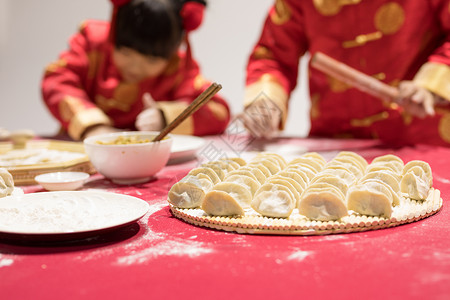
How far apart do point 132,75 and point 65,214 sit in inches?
64.3

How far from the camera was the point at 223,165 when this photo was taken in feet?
3.68

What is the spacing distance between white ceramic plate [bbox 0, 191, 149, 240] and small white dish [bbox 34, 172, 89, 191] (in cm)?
21

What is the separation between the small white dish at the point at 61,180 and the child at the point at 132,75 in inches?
32.3

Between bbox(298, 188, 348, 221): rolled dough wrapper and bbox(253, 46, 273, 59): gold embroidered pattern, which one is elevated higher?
bbox(253, 46, 273, 59): gold embroidered pattern

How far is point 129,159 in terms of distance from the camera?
126 cm

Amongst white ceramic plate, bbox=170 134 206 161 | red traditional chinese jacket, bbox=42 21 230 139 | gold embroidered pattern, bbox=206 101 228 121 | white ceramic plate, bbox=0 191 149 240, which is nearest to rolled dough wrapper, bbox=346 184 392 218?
white ceramic plate, bbox=0 191 149 240

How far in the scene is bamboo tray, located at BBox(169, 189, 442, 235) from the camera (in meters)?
0.85

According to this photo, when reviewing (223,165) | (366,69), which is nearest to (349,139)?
(366,69)

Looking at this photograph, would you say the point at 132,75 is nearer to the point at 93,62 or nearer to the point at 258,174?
the point at 93,62

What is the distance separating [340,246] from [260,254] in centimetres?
→ 13

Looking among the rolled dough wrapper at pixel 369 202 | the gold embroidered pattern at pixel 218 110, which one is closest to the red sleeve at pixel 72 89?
the gold embroidered pattern at pixel 218 110

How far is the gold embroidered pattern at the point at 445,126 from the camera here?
6.79ft

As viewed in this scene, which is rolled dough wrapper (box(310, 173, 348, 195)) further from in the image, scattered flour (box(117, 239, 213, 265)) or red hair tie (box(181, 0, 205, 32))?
red hair tie (box(181, 0, 205, 32))

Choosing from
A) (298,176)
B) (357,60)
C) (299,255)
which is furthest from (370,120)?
(299,255)
